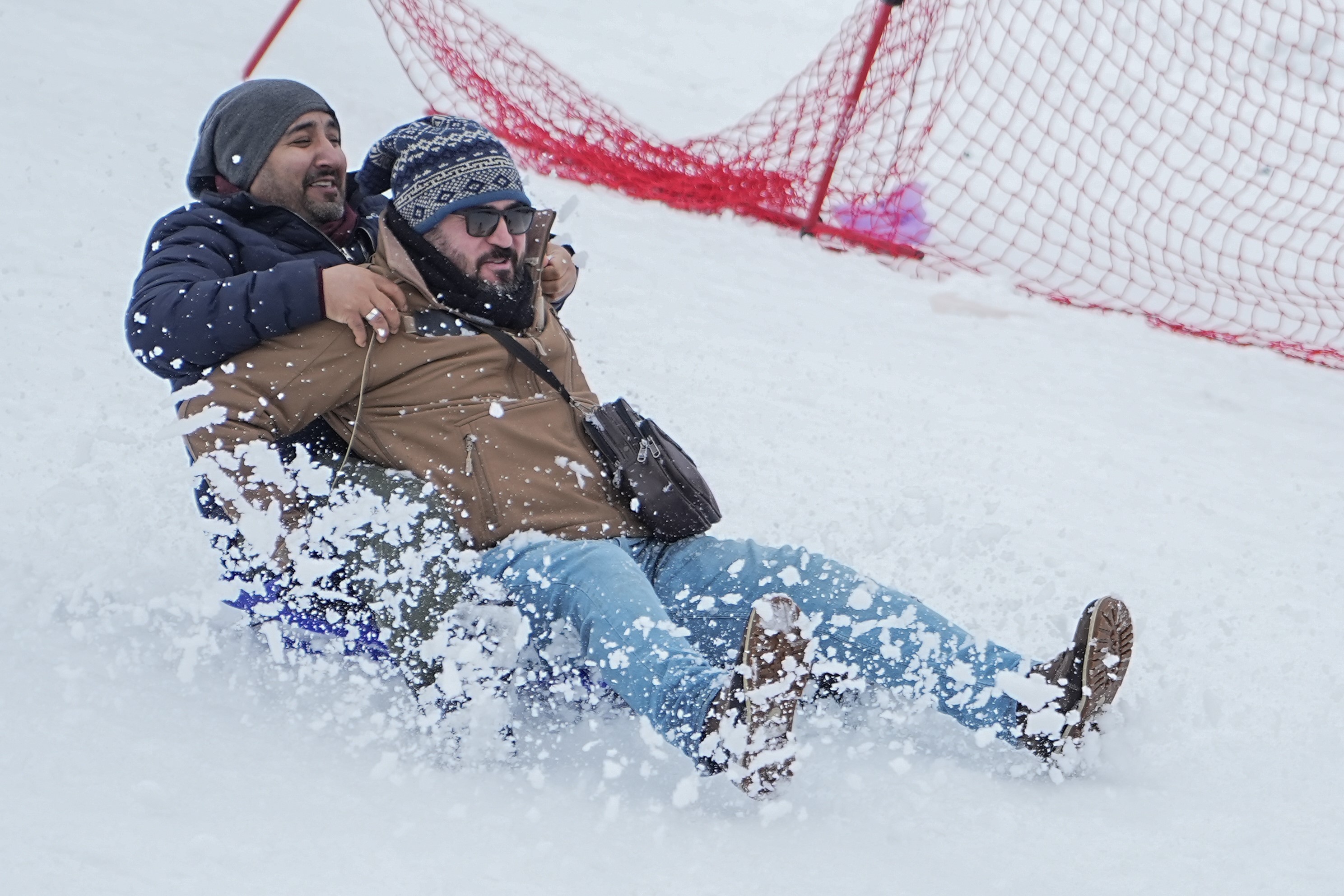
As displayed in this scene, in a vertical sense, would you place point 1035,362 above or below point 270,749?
above

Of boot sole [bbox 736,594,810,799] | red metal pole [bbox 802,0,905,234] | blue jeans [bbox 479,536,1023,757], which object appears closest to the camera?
boot sole [bbox 736,594,810,799]

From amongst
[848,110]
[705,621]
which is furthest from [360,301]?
[848,110]

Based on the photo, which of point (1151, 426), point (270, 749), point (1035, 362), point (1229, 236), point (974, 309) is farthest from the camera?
point (1229, 236)

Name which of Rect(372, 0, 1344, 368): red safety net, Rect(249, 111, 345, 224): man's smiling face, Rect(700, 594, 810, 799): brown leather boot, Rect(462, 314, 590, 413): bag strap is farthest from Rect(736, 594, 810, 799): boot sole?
Rect(372, 0, 1344, 368): red safety net

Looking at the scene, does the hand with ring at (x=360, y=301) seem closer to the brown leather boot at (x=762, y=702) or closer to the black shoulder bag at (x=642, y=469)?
the black shoulder bag at (x=642, y=469)

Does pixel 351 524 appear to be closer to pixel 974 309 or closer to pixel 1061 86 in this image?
pixel 974 309

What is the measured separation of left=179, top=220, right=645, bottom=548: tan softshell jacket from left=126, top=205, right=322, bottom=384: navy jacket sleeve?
0.04m

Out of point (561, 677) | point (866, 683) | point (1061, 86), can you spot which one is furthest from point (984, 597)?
point (1061, 86)

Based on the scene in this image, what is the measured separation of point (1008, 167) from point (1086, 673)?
12.1 feet

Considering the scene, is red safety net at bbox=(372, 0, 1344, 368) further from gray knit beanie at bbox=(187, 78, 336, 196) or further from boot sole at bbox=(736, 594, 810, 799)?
boot sole at bbox=(736, 594, 810, 799)

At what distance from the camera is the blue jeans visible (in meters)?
1.94

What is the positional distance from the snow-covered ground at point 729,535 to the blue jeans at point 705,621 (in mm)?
128

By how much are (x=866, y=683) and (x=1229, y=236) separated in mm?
3648

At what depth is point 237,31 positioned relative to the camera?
549cm
